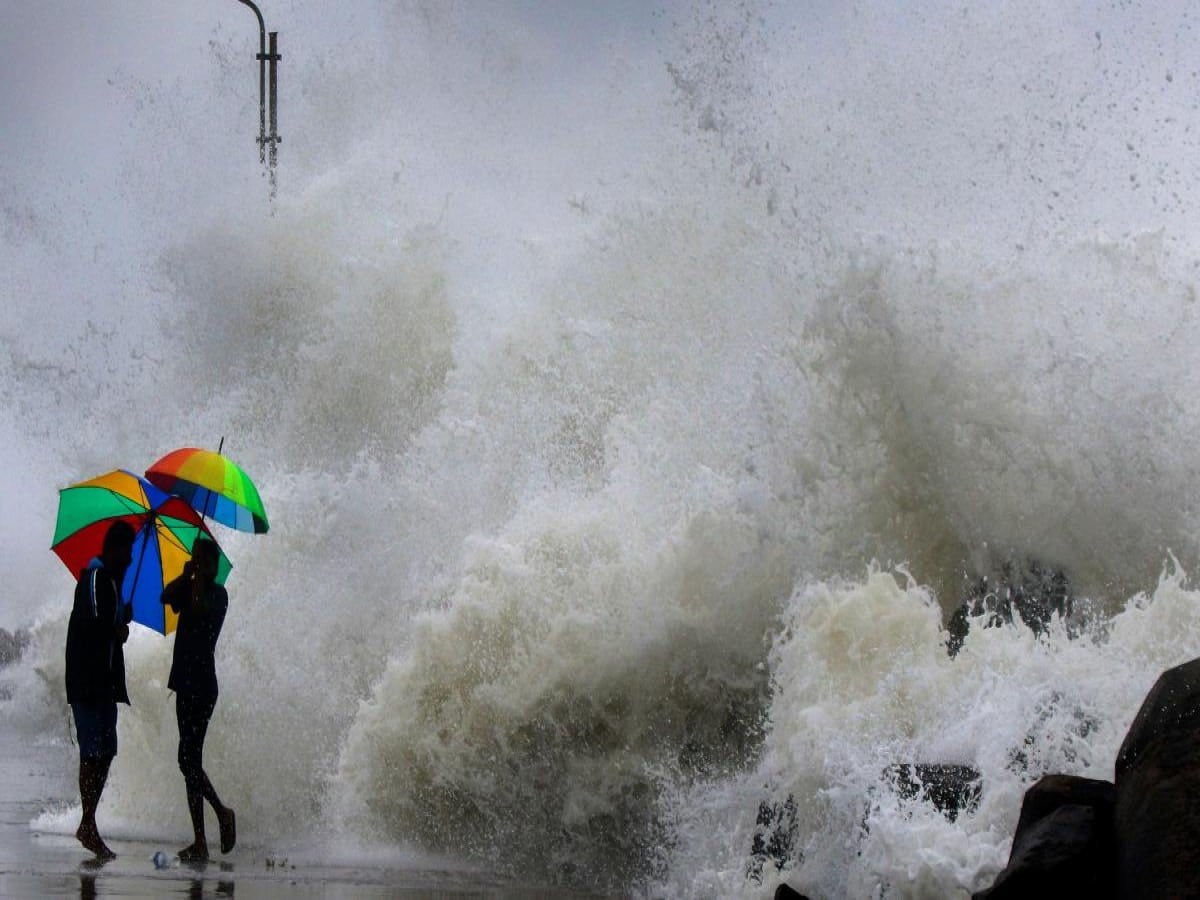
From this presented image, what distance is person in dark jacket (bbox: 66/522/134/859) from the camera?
7.62m

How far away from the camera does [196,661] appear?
7.78 meters

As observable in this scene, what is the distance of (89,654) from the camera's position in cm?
763

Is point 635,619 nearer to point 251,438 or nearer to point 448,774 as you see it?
point 448,774

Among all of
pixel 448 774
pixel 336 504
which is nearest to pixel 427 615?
pixel 448 774

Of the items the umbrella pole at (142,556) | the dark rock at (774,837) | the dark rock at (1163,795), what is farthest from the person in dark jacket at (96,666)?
the dark rock at (1163,795)

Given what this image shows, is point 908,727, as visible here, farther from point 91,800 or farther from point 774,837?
point 91,800

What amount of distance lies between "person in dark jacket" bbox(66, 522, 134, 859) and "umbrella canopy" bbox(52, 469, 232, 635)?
0.54m

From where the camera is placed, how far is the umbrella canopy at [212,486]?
8.23 m

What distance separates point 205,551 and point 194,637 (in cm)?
44

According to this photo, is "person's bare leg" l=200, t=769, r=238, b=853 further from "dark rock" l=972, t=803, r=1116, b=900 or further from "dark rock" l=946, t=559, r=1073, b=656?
"dark rock" l=972, t=803, r=1116, b=900

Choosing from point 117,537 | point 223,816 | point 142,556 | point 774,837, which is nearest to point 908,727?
point 774,837

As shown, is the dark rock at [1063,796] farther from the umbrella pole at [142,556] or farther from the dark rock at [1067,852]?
the umbrella pole at [142,556]

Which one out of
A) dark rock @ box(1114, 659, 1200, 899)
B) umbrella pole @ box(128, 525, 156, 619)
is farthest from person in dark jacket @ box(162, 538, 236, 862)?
dark rock @ box(1114, 659, 1200, 899)

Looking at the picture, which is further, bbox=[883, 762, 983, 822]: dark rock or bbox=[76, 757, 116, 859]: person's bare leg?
bbox=[76, 757, 116, 859]: person's bare leg
